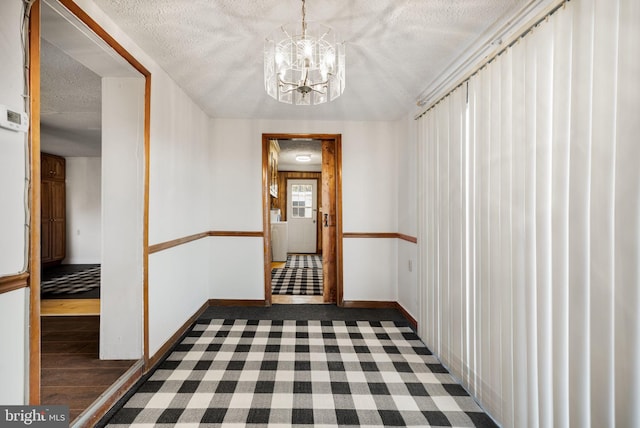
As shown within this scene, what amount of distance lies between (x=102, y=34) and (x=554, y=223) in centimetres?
252

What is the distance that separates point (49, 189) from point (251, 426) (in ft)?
21.8

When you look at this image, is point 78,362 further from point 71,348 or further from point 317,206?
point 317,206

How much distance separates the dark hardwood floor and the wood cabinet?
3.80m

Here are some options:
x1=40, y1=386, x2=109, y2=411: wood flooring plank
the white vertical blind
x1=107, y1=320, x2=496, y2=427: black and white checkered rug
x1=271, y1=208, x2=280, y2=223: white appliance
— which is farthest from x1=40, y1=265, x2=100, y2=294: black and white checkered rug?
the white vertical blind

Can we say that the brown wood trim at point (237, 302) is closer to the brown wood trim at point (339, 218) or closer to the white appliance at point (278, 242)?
the brown wood trim at point (339, 218)

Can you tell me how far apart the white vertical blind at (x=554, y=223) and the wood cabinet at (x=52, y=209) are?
23.4ft

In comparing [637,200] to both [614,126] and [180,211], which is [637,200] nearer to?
[614,126]

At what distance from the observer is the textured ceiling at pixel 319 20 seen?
1.63 meters

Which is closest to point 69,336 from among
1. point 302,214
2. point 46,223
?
point 46,223

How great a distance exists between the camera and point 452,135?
2.17m

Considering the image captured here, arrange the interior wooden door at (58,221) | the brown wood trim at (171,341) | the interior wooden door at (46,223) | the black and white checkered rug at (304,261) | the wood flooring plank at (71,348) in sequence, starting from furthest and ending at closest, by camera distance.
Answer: the black and white checkered rug at (304,261)
the interior wooden door at (58,221)
the interior wooden door at (46,223)
the wood flooring plank at (71,348)
the brown wood trim at (171,341)

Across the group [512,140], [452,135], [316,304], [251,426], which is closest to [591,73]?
[512,140]

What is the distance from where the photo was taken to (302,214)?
7.84 m

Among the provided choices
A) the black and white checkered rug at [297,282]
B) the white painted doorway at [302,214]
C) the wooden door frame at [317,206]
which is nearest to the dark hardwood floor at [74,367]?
the black and white checkered rug at [297,282]
